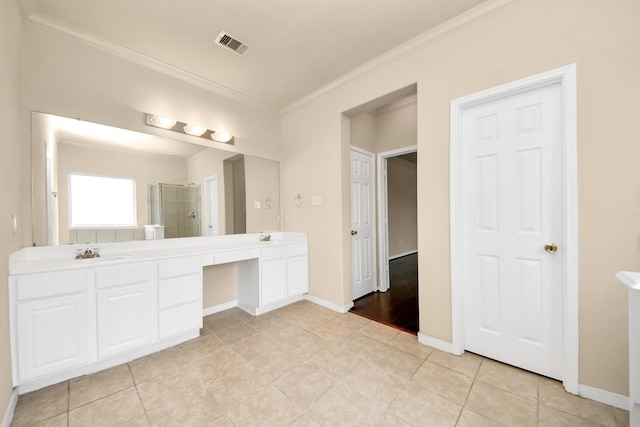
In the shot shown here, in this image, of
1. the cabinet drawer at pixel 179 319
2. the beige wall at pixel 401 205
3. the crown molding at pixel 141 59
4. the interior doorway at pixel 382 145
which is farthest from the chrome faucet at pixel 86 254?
the beige wall at pixel 401 205

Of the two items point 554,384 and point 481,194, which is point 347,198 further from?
point 554,384

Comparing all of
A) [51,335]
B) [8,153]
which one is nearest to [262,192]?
[8,153]

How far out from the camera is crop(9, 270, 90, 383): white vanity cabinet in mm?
1539

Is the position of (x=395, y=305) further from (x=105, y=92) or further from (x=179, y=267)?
(x=105, y=92)

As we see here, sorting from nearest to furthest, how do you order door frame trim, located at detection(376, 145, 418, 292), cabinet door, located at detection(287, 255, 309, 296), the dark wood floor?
the dark wood floor < cabinet door, located at detection(287, 255, 309, 296) < door frame trim, located at detection(376, 145, 418, 292)

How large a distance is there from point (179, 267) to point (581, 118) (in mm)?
3225

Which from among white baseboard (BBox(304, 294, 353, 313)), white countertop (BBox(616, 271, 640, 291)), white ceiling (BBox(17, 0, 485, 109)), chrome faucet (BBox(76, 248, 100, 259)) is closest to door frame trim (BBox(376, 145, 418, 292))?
white baseboard (BBox(304, 294, 353, 313))

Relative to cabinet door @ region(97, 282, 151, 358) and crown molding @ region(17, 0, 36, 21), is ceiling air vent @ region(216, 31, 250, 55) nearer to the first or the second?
crown molding @ region(17, 0, 36, 21)

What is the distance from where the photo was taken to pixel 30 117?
191cm

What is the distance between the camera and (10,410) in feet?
4.70

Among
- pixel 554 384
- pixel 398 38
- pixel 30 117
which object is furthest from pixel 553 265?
pixel 30 117

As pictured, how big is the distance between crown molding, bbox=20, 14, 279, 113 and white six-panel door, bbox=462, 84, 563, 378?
264 cm

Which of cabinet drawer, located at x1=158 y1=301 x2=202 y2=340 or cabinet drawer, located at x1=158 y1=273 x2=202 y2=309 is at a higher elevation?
cabinet drawer, located at x1=158 y1=273 x2=202 y2=309

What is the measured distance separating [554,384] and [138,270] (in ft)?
10.5
